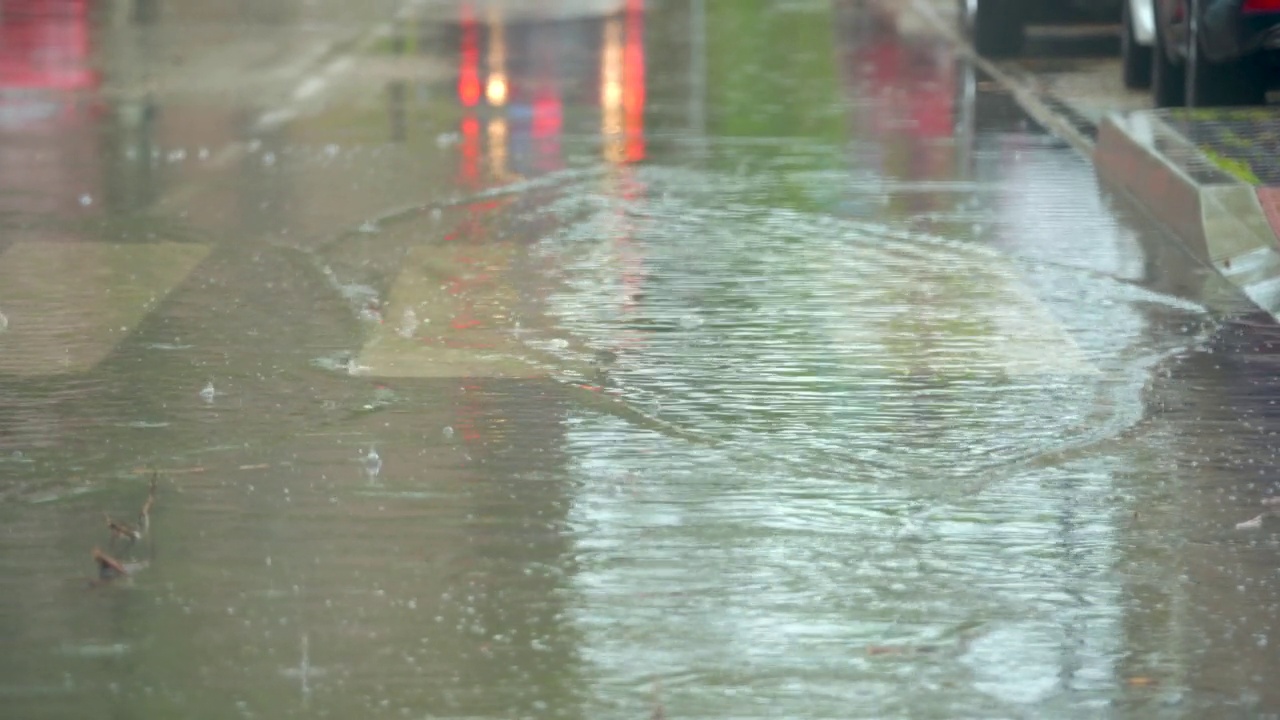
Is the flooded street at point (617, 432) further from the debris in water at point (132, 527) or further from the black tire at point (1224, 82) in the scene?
the black tire at point (1224, 82)

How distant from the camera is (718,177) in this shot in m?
11.3

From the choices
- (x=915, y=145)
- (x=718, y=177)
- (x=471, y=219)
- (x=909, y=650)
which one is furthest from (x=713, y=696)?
(x=915, y=145)

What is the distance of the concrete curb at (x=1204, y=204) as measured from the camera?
28.9 ft

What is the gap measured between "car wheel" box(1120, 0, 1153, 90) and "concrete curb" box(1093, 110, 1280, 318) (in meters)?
3.99

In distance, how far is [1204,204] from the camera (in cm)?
Answer: 930

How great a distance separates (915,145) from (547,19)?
9.24m

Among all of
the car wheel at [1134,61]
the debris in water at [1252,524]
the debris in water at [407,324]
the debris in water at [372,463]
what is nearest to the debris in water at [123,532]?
the debris in water at [372,463]

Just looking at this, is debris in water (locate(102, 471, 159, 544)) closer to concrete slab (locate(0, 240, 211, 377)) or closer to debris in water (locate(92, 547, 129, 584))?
debris in water (locate(92, 547, 129, 584))

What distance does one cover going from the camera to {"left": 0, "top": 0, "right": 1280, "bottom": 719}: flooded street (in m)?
4.69

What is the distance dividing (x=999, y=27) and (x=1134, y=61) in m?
2.79

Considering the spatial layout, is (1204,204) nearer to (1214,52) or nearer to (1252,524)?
(1214,52)

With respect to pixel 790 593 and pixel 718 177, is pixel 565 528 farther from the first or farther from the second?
pixel 718 177

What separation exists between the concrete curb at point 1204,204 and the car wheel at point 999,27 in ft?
21.8

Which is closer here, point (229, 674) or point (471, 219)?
point (229, 674)
